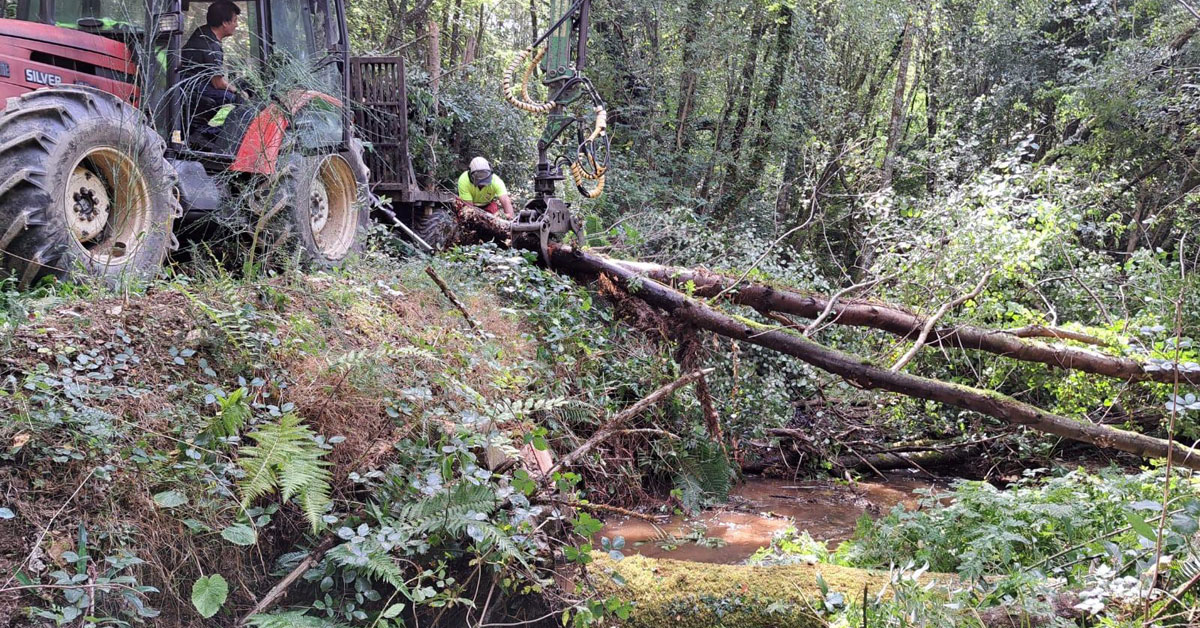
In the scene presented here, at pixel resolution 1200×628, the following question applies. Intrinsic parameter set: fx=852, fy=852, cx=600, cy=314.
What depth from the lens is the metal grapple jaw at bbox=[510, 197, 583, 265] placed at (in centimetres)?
739

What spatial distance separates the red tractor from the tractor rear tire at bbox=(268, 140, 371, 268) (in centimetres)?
1

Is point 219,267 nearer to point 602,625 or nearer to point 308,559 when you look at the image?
point 308,559

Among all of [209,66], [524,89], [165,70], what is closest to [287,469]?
[209,66]

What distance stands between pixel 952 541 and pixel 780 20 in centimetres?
1242

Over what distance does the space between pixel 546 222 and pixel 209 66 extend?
289 centimetres

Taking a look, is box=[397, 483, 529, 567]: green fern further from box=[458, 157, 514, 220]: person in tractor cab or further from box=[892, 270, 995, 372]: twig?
box=[458, 157, 514, 220]: person in tractor cab

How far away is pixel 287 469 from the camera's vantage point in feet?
10.2

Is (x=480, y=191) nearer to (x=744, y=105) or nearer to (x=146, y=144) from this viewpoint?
(x=146, y=144)

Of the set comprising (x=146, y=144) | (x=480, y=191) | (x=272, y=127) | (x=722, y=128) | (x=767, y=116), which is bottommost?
(x=480, y=191)

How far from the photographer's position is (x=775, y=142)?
1562cm

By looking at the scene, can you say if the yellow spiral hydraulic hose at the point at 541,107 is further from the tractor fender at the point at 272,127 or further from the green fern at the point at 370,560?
the green fern at the point at 370,560

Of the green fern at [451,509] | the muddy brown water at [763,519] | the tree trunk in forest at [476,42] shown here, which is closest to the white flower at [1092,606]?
the green fern at [451,509]

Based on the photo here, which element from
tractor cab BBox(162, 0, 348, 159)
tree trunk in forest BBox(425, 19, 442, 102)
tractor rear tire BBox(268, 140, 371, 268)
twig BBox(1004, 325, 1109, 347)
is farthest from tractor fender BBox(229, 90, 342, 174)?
tree trunk in forest BBox(425, 19, 442, 102)

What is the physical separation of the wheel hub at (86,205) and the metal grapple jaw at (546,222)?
3.27m
